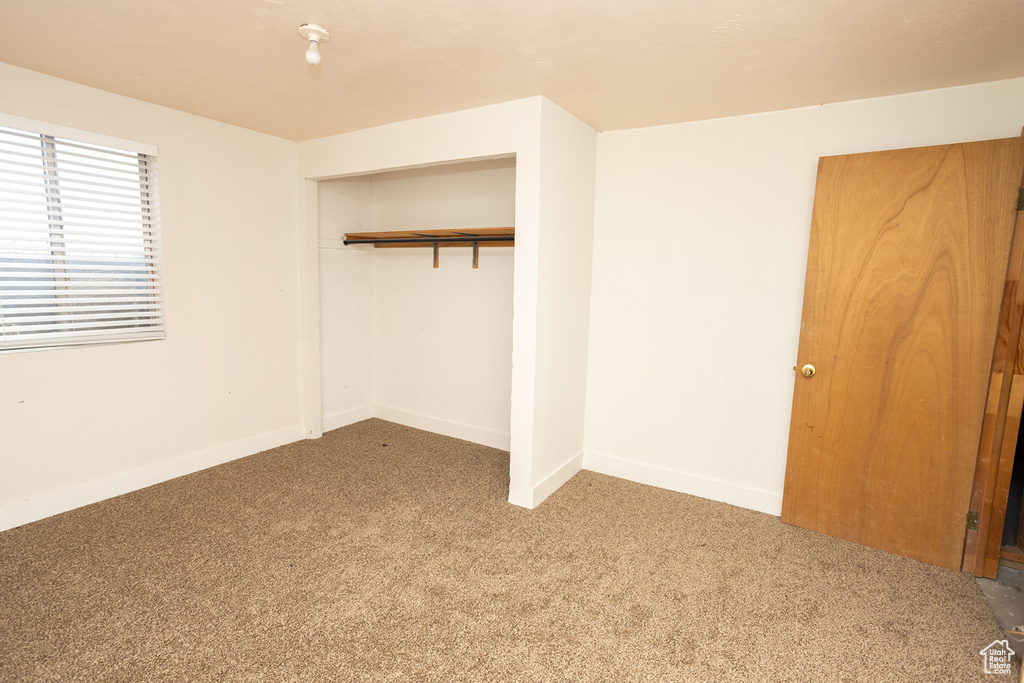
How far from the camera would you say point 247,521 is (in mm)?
2672

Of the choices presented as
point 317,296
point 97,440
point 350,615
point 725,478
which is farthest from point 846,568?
point 97,440

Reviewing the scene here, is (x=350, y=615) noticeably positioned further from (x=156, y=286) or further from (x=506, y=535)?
(x=156, y=286)

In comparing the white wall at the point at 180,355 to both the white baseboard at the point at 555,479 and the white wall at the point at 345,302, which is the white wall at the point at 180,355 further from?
the white baseboard at the point at 555,479

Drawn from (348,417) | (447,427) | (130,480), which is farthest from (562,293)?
(130,480)

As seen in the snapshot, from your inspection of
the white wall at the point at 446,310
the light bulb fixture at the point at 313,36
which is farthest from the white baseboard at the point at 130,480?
the light bulb fixture at the point at 313,36

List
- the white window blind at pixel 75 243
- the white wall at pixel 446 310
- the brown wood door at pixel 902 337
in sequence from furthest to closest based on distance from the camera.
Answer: the white wall at pixel 446 310, the white window blind at pixel 75 243, the brown wood door at pixel 902 337

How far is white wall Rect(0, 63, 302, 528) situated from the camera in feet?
8.52

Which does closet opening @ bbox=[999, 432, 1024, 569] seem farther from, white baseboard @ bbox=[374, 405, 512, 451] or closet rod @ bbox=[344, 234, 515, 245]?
closet rod @ bbox=[344, 234, 515, 245]

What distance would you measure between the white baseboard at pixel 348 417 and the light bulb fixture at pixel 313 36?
2937 mm

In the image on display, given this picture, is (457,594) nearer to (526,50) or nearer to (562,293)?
(562,293)

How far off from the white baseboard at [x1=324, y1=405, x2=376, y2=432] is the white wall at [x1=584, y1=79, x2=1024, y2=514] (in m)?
2.16

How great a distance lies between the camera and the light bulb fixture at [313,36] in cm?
189

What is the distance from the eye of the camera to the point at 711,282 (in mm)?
2961

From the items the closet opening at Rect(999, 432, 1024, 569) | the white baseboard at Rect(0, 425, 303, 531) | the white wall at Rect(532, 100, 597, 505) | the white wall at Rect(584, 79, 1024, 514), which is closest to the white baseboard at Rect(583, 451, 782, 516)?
the white wall at Rect(584, 79, 1024, 514)
